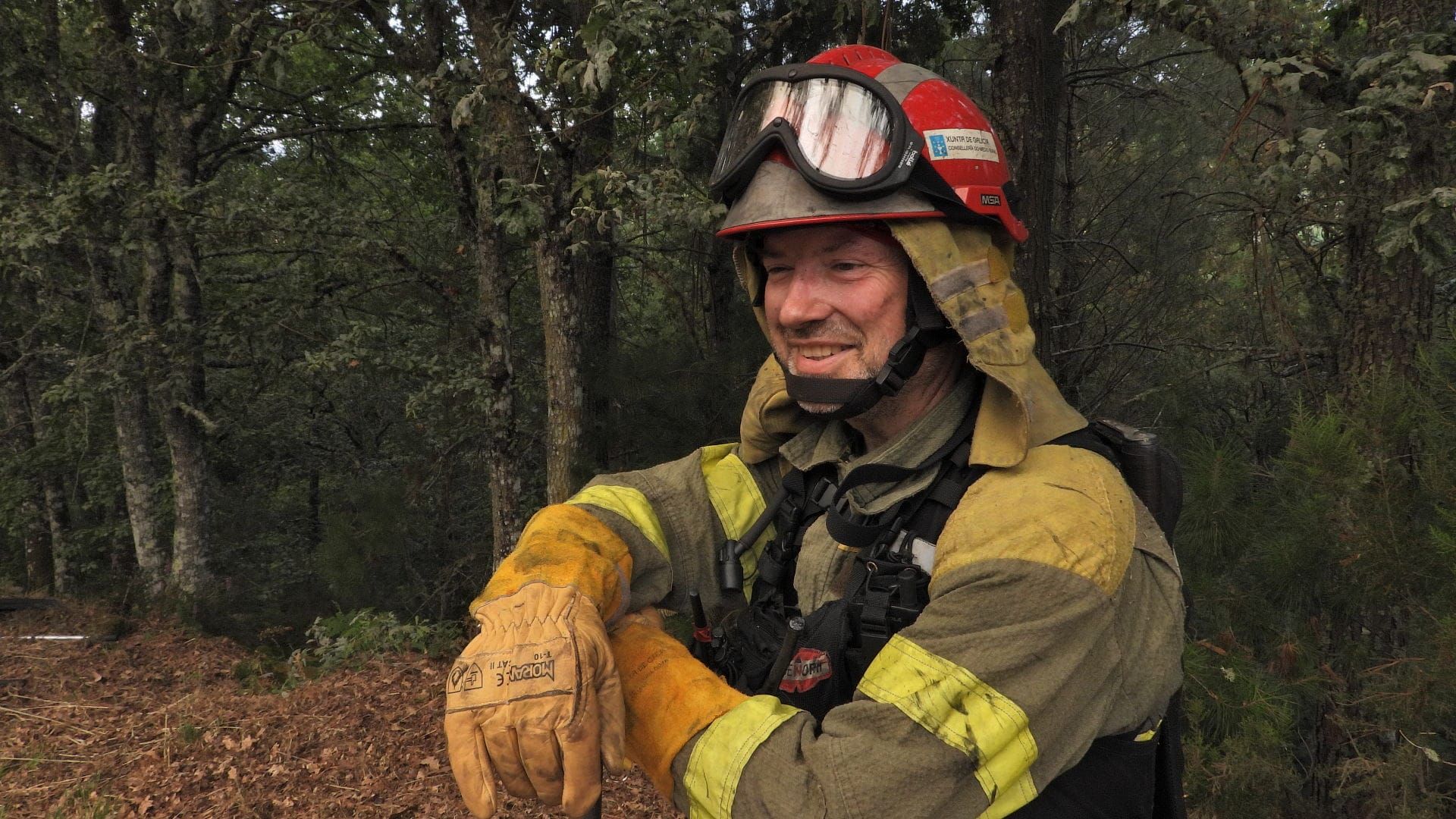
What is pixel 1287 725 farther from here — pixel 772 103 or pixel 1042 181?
pixel 772 103

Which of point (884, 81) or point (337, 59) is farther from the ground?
point (337, 59)

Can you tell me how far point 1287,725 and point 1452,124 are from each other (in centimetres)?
239

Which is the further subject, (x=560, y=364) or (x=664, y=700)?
(x=560, y=364)

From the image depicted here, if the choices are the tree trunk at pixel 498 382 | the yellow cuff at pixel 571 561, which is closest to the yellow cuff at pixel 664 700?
the yellow cuff at pixel 571 561

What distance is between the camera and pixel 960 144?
1894 millimetres

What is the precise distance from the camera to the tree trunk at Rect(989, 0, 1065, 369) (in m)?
4.37

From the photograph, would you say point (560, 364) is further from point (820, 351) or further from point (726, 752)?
point (726, 752)

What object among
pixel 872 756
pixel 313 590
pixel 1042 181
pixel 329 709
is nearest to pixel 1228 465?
pixel 1042 181

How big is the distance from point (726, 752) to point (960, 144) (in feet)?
4.49

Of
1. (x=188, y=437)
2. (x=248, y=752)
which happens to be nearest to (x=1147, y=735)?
(x=248, y=752)

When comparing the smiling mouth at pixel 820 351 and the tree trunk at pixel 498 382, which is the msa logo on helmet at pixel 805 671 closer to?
the smiling mouth at pixel 820 351

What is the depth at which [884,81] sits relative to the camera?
6.47 feet

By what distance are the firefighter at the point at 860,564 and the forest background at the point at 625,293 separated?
6.10ft

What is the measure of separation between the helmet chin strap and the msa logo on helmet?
1.78ft
